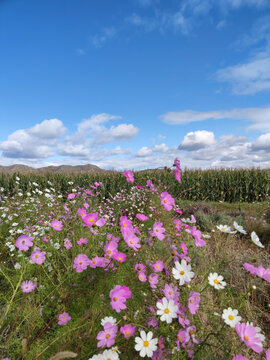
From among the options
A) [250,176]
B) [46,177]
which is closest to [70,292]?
[46,177]

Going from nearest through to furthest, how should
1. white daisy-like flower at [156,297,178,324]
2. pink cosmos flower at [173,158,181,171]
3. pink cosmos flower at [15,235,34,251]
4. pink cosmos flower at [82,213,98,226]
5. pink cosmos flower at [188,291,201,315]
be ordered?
white daisy-like flower at [156,297,178,324] → pink cosmos flower at [188,291,201,315] → pink cosmos flower at [82,213,98,226] → pink cosmos flower at [15,235,34,251] → pink cosmos flower at [173,158,181,171]

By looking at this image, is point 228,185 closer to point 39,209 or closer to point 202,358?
point 39,209

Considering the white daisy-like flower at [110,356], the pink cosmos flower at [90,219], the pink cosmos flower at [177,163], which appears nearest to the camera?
the white daisy-like flower at [110,356]

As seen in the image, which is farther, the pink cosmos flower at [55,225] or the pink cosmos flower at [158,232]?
the pink cosmos flower at [55,225]

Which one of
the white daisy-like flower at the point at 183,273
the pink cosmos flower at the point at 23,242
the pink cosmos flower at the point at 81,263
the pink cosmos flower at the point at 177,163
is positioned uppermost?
the pink cosmos flower at the point at 177,163

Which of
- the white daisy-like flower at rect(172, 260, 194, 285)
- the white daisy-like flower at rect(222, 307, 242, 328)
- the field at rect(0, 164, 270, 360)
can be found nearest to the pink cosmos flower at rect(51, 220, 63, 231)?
the field at rect(0, 164, 270, 360)

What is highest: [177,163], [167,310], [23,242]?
[177,163]

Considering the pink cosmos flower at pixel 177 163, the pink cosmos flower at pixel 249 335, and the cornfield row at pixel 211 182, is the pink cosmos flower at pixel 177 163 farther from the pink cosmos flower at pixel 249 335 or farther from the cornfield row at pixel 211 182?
the cornfield row at pixel 211 182

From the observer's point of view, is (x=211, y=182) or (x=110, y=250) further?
(x=211, y=182)

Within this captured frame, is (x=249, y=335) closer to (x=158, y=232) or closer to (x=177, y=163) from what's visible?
(x=158, y=232)

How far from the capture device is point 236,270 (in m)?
3.04

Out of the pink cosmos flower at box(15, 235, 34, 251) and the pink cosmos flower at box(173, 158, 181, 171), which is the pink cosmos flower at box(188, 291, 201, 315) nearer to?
the pink cosmos flower at box(15, 235, 34, 251)

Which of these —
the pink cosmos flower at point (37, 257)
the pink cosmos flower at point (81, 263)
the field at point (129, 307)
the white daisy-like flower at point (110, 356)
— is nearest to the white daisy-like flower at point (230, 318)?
the field at point (129, 307)

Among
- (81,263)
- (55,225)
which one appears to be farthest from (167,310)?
(55,225)
